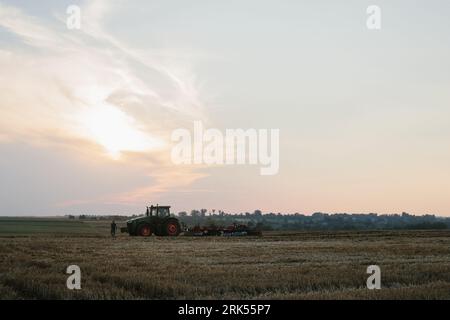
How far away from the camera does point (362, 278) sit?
56.1 feet

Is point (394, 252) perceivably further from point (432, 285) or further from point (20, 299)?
point (20, 299)

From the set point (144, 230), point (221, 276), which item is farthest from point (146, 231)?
point (221, 276)

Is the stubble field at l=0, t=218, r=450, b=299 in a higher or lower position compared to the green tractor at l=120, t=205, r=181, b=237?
lower

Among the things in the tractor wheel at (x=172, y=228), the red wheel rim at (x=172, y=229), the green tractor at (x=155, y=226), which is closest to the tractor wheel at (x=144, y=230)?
the green tractor at (x=155, y=226)

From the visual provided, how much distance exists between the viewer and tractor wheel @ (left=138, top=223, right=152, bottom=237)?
45.1 meters

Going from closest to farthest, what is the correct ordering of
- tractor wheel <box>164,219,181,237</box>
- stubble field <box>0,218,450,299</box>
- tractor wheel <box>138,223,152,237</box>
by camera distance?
1. stubble field <box>0,218,450,299</box>
2. tractor wheel <box>138,223,152,237</box>
3. tractor wheel <box>164,219,181,237</box>

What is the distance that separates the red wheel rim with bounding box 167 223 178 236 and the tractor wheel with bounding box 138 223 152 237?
56.0 inches

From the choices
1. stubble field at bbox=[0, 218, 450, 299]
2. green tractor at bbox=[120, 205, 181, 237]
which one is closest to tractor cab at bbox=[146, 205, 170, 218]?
green tractor at bbox=[120, 205, 181, 237]

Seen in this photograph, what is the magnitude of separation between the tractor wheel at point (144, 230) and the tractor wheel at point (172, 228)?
1.24 metres

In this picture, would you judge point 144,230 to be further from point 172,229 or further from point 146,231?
point 172,229

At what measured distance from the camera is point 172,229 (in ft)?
149

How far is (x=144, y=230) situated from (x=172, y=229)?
204 centimetres

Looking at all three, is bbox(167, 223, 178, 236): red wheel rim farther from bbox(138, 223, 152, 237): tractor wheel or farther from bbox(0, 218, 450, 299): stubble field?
bbox(0, 218, 450, 299): stubble field
